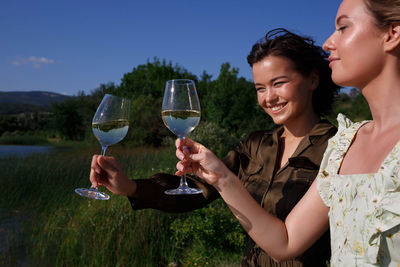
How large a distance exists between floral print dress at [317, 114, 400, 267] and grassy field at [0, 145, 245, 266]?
3.72 metres

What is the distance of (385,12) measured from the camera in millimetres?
1337

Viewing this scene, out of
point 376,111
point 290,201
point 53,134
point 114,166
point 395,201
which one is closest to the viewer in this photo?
point 395,201

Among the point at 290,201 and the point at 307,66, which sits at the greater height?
the point at 307,66

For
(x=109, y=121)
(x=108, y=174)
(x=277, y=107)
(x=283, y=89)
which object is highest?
(x=283, y=89)

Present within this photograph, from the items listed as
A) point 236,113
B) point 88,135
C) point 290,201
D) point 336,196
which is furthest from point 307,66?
point 88,135

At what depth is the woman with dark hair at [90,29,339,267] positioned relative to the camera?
236 cm

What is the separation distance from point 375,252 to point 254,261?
4.35 ft

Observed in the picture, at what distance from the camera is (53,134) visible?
97.0ft

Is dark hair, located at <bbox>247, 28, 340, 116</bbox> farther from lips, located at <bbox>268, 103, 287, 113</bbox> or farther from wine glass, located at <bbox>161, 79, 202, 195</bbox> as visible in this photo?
wine glass, located at <bbox>161, 79, 202, 195</bbox>

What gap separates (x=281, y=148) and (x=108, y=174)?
146 cm

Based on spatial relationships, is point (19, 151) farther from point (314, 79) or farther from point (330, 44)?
point (330, 44)

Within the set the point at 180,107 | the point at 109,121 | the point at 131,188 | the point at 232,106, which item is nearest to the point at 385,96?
the point at 180,107

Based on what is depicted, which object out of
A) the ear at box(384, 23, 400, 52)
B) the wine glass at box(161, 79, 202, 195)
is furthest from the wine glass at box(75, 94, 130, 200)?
the ear at box(384, 23, 400, 52)

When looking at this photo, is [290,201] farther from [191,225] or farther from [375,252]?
[191,225]
